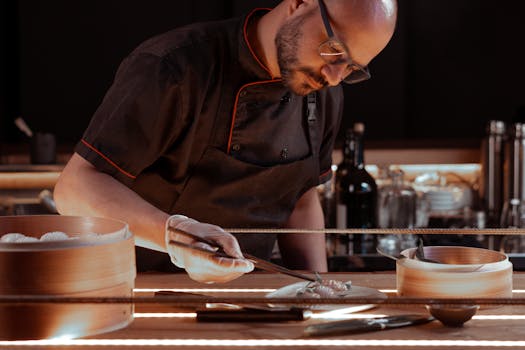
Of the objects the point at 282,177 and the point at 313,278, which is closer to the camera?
the point at 313,278

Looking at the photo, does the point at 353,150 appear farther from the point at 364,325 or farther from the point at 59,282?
the point at 59,282

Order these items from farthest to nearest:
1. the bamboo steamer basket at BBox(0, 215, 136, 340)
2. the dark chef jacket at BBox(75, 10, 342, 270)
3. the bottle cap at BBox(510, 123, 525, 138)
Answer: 1. the bottle cap at BBox(510, 123, 525, 138)
2. the dark chef jacket at BBox(75, 10, 342, 270)
3. the bamboo steamer basket at BBox(0, 215, 136, 340)

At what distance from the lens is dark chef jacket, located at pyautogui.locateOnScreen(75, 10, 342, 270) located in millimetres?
2090

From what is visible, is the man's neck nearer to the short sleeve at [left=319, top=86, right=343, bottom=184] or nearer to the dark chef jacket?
the dark chef jacket

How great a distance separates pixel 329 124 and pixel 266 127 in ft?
1.12

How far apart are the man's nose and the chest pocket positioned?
340 millimetres

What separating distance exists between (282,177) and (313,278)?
693mm

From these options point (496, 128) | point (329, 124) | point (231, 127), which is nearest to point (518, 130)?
point (496, 128)

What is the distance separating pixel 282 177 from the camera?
96.5 inches

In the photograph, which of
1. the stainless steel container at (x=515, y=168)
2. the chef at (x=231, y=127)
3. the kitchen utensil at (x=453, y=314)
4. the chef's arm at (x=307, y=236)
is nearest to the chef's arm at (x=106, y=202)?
the chef at (x=231, y=127)

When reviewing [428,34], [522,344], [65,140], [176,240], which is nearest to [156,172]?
[176,240]

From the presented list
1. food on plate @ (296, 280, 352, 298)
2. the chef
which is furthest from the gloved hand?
food on plate @ (296, 280, 352, 298)

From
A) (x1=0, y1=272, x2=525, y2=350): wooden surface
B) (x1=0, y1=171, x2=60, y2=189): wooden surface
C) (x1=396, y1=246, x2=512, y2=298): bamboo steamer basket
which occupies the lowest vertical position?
(x1=0, y1=171, x2=60, y2=189): wooden surface

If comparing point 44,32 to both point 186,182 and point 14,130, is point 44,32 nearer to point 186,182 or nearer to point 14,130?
point 14,130
